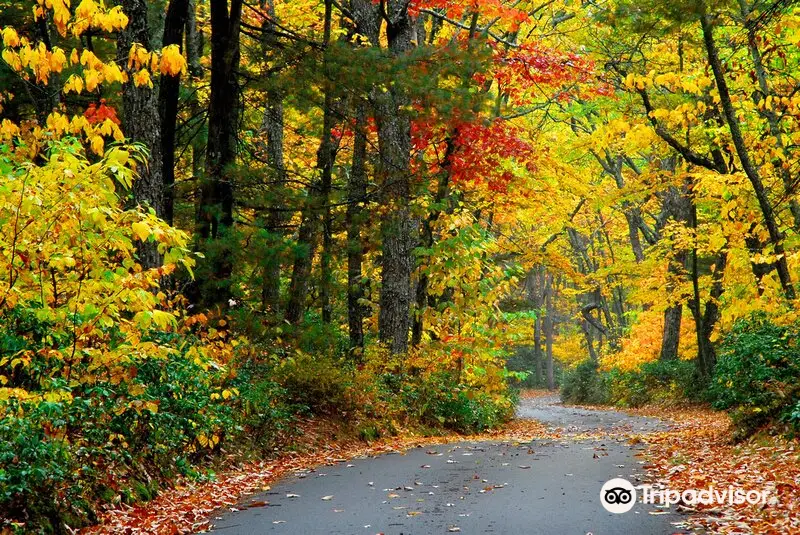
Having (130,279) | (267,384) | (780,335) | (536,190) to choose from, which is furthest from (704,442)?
(536,190)

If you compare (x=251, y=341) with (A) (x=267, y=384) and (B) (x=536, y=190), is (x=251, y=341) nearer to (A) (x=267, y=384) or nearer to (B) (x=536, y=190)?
(A) (x=267, y=384)

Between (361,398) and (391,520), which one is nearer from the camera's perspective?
(391,520)

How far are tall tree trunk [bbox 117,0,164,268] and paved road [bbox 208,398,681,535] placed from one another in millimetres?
4464

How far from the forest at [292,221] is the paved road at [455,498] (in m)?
1.39

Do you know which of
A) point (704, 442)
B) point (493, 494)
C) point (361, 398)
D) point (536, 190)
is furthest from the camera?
point (536, 190)

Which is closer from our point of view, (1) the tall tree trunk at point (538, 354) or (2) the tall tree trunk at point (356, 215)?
(2) the tall tree trunk at point (356, 215)

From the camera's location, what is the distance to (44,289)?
7094 mm

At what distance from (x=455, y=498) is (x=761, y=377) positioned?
18.8ft

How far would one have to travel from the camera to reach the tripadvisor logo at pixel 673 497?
22.7ft

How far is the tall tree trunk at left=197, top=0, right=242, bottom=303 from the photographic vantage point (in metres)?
13.7

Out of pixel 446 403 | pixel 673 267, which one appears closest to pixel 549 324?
pixel 673 267

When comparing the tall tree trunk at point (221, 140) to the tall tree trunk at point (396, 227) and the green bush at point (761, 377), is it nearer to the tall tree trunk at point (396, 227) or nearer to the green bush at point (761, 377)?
the tall tree trunk at point (396, 227)

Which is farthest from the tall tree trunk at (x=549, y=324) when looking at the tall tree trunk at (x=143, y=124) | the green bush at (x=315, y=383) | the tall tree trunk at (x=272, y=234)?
the tall tree trunk at (x=143, y=124)

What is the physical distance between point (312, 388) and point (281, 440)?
1693 mm
